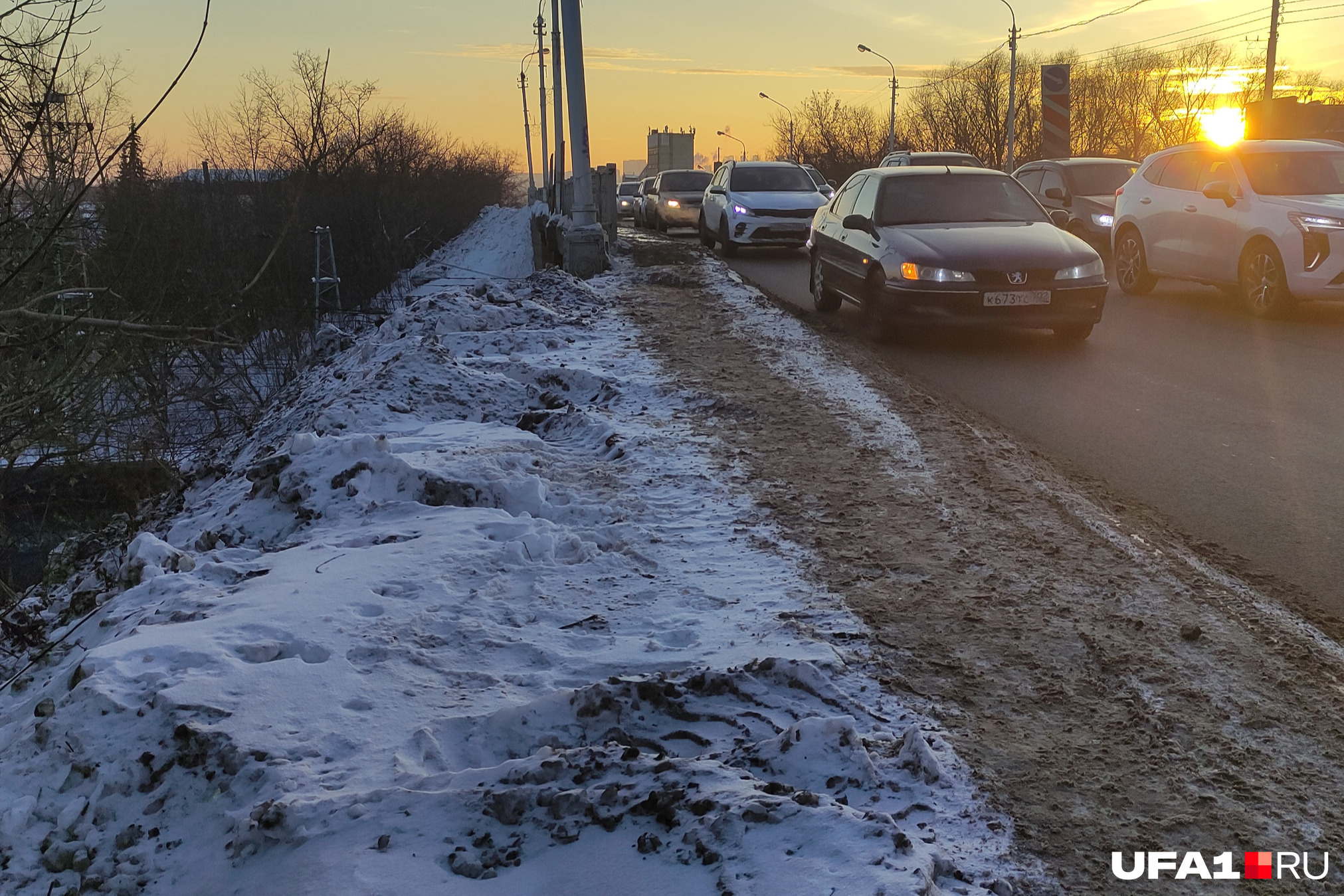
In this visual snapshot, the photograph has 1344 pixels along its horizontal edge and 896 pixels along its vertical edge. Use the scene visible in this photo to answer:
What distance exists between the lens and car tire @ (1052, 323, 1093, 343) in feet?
31.5

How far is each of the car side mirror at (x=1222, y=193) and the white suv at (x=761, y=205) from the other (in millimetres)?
8468

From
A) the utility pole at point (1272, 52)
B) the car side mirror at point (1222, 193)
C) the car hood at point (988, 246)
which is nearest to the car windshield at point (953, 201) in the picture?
the car hood at point (988, 246)

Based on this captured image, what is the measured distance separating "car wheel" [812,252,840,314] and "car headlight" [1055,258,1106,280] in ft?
10.1

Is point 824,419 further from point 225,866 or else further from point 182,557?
point 225,866

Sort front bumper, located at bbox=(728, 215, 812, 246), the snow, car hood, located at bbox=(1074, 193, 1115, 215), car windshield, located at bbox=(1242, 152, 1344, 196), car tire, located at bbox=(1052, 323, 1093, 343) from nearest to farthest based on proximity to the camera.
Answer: the snow < car tire, located at bbox=(1052, 323, 1093, 343) < car windshield, located at bbox=(1242, 152, 1344, 196) < car hood, located at bbox=(1074, 193, 1115, 215) < front bumper, located at bbox=(728, 215, 812, 246)

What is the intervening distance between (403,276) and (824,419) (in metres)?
26.6

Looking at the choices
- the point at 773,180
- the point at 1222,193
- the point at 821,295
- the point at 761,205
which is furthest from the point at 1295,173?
the point at 773,180

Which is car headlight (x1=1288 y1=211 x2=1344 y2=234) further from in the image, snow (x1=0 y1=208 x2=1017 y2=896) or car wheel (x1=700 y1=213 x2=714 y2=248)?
car wheel (x1=700 y1=213 x2=714 y2=248)

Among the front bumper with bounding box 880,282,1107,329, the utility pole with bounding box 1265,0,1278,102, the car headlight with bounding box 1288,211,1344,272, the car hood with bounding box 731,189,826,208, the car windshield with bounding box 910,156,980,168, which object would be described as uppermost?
the utility pole with bounding box 1265,0,1278,102

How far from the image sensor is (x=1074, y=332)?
9766 mm

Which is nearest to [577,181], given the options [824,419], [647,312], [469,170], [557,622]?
[647,312]

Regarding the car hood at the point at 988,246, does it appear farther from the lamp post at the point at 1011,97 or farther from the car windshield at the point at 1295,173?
the lamp post at the point at 1011,97

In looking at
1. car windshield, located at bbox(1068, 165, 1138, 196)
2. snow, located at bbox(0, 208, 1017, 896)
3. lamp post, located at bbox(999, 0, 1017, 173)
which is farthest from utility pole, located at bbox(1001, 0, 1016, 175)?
snow, located at bbox(0, 208, 1017, 896)

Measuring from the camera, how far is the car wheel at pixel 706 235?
2238cm
